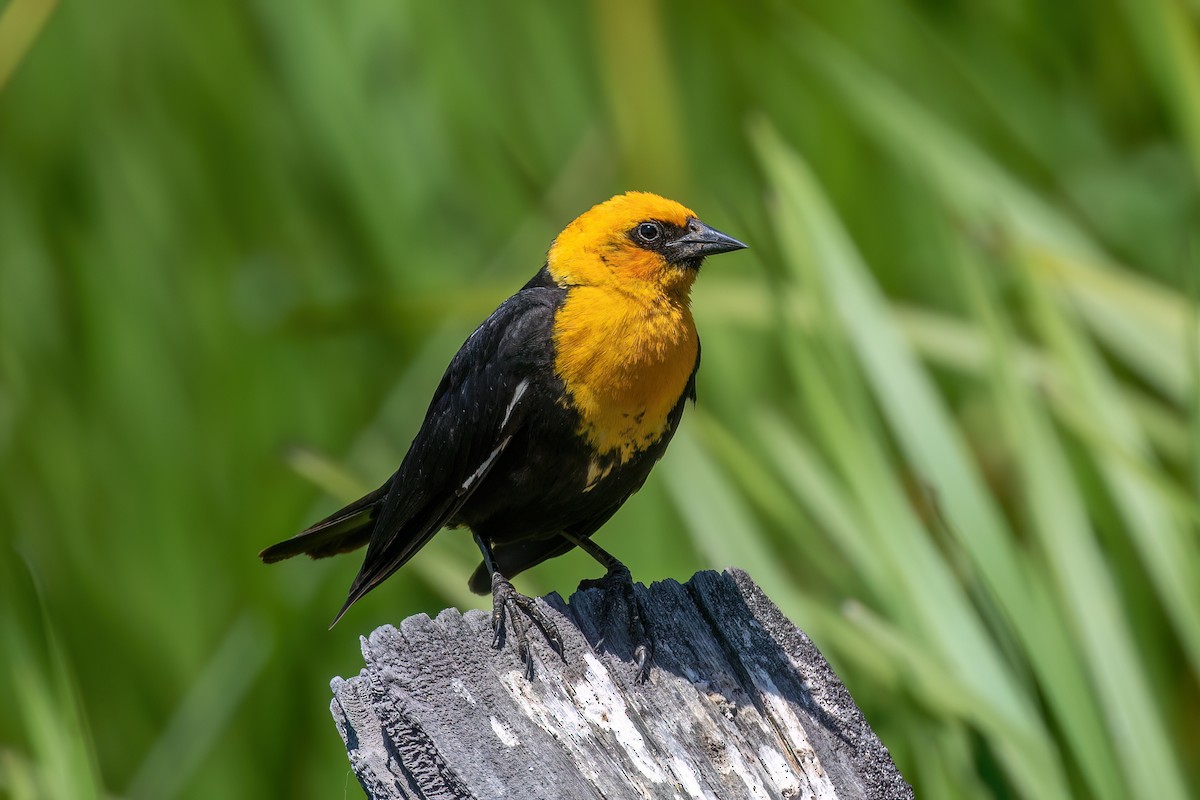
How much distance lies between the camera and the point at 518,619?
198 centimetres

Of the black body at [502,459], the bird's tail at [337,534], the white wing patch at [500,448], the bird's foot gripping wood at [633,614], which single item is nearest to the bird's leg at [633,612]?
the bird's foot gripping wood at [633,614]

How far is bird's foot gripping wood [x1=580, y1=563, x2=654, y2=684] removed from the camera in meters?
1.90

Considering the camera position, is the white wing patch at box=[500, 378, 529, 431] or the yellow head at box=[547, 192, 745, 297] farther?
the yellow head at box=[547, 192, 745, 297]

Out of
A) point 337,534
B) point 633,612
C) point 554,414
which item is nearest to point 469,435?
point 554,414

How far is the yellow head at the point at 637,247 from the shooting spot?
9.62 feet

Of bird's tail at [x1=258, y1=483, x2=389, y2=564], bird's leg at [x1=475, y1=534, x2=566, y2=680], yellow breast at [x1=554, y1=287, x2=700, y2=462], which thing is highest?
yellow breast at [x1=554, y1=287, x2=700, y2=462]

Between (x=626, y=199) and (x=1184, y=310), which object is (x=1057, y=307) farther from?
(x=626, y=199)

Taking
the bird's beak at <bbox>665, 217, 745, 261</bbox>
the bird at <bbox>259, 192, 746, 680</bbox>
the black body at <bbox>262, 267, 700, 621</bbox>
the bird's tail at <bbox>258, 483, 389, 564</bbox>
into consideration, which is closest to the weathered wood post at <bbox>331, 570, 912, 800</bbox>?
the bird at <bbox>259, 192, 746, 680</bbox>

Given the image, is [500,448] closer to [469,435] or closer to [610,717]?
[469,435]

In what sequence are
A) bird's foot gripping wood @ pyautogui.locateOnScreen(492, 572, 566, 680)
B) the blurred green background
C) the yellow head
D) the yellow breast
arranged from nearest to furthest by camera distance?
1. bird's foot gripping wood @ pyautogui.locateOnScreen(492, 572, 566, 680)
2. the yellow breast
3. the blurred green background
4. the yellow head

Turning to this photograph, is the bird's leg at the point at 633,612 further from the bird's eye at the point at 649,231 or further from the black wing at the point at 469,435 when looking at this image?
the bird's eye at the point at 649,231

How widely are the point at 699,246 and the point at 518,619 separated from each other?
128cm

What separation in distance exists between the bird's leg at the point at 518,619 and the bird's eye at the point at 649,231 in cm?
88

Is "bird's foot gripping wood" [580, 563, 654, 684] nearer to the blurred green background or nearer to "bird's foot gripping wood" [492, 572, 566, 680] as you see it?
"bird's foot gripping wood" [492, 572, 566, 680]
